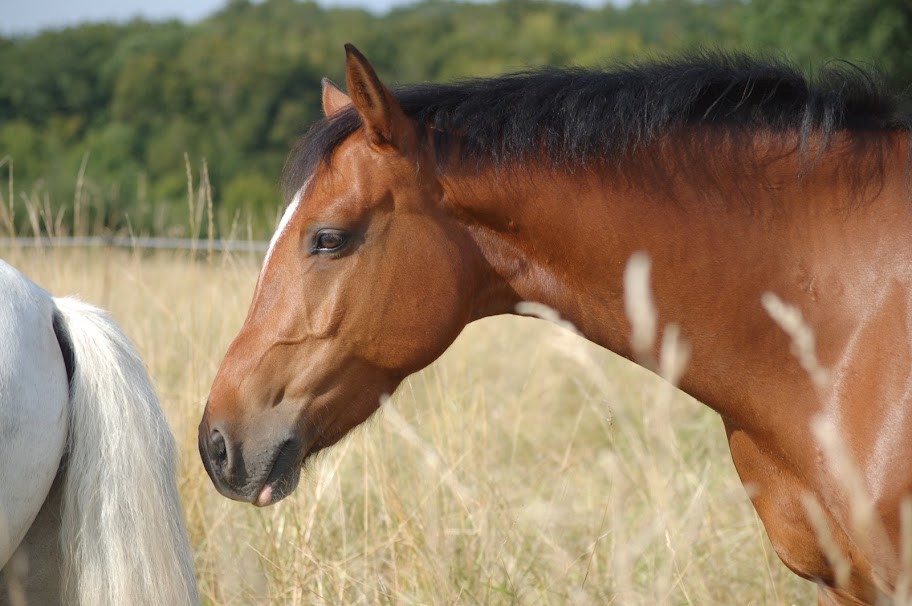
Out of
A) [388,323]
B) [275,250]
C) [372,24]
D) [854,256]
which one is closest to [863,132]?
[854,256]

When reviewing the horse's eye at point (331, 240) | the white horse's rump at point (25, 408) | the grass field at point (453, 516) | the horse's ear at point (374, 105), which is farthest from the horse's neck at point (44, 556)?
the horse's ear at point (374, 105)

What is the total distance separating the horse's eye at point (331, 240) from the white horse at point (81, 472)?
58 cm

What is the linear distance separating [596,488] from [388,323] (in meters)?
2.71

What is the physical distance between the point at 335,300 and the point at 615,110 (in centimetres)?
78

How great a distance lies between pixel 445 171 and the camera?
1960 mm

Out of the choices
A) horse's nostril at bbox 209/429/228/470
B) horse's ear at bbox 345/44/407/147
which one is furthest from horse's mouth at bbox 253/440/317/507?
horse's ear at bbox 345/44/407/147

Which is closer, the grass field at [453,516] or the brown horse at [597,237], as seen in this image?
the brown horse at [597,237]

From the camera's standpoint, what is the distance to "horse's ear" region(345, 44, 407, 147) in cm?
185

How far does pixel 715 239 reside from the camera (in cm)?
190

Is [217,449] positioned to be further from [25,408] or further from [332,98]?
[332,98]

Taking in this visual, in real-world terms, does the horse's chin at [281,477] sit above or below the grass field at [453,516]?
above

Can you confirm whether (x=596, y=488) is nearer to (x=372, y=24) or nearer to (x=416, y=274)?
(x=416, y=274)

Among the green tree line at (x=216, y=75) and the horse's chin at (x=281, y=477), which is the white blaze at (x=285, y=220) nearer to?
the horse's chin at (x=281, y=477)

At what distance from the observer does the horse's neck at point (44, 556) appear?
200 centimetres
